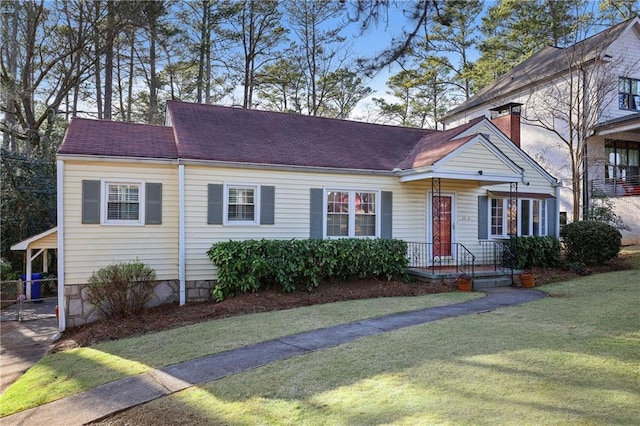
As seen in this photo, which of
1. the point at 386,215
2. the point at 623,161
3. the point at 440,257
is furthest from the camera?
the point at 623,161

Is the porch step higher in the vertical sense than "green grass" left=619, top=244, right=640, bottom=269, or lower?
lower

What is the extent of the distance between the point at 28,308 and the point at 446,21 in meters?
14.3

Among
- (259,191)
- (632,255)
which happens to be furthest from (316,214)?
(632,255)

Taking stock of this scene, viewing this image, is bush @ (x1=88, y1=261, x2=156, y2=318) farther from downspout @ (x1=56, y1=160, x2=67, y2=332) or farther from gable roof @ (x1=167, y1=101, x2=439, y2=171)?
gable roof @ (x1=167, y1=101, x2=439, y2=171)

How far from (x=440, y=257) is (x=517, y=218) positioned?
3.49 meters

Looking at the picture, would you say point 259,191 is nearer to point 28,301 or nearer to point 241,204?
point 241,204

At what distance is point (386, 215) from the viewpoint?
12406mm

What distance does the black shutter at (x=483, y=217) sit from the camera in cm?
1376

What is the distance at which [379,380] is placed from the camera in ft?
15.0

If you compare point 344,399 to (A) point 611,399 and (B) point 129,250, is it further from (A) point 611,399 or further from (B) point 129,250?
(B) point 129,250

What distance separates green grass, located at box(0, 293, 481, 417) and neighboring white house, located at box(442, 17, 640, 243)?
457 inches

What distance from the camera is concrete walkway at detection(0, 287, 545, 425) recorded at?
466 centimetres

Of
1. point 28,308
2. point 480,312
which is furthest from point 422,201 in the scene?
point 28,308

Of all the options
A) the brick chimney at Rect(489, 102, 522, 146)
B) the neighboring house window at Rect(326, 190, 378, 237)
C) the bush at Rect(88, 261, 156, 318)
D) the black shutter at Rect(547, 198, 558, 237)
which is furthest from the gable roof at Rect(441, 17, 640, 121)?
the bush at Rect(88, 261, 156, 318)
